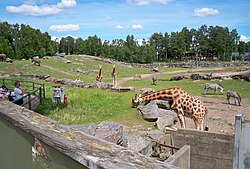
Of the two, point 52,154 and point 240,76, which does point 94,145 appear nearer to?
point 52,154

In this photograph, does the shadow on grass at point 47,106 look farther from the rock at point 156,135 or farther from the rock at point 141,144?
the rock at point 141,144

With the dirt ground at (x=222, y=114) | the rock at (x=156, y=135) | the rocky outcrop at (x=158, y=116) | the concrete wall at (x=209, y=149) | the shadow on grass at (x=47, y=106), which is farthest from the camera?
the shadow on grass at (x=47, y=106)

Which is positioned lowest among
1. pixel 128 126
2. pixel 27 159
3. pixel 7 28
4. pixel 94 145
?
pixel 128 126

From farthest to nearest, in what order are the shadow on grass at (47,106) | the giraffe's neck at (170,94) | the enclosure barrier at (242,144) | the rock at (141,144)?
the shadow on grass at (47,106)
the giraffe's neck at (170,94)
the rock at (141,144)
the enclosure barrier at (242,144)

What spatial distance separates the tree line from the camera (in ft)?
181

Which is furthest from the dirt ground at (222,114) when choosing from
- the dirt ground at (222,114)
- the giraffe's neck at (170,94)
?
the giraffe's neck at (170,94)

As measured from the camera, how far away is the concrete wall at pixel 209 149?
8055 mm

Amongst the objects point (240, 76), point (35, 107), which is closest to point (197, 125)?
point (35, 107)

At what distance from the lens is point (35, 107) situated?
11.8 metres

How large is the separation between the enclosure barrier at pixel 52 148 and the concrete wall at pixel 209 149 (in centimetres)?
653

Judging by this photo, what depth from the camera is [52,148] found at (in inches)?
77.7

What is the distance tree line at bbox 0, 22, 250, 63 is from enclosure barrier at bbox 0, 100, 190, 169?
50.1m

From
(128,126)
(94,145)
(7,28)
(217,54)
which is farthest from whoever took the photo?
(217,54)

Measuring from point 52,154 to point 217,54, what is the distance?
87167mm
